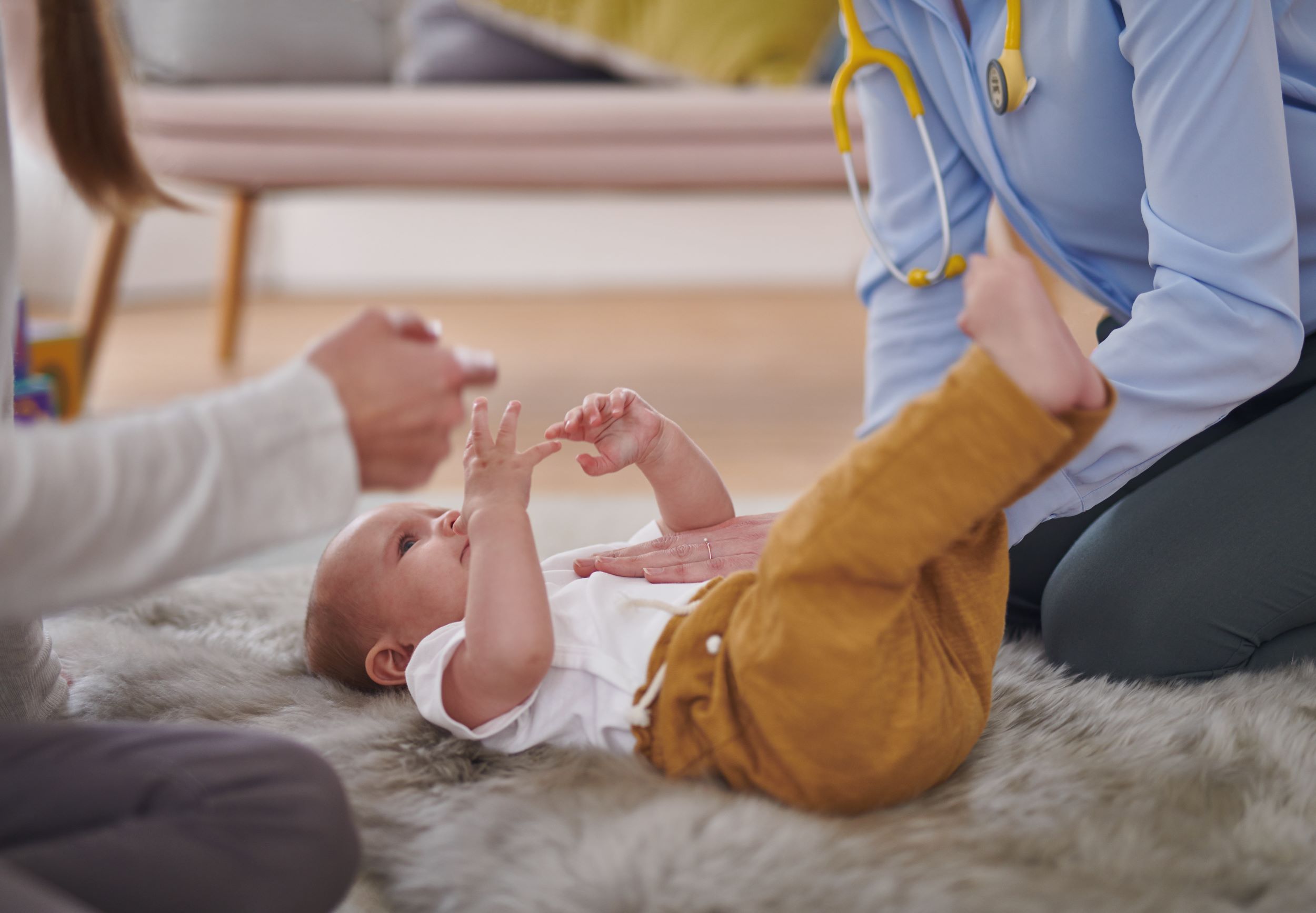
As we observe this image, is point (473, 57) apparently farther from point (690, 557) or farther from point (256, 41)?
point (690, 557)

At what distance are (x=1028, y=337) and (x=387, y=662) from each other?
58 centimetres

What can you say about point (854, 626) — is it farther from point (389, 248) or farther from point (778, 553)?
point (389, 248)

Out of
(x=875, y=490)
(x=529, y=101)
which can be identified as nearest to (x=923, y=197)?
(x=875, y=490)

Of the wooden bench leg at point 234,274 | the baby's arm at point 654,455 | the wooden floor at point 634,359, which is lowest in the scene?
the wooden floor at point 634,359

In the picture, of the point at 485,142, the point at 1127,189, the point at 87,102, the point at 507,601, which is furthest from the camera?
the point at 485,142

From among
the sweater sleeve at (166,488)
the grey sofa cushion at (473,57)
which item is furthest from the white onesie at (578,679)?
the grey sofa cushion at (473,57)

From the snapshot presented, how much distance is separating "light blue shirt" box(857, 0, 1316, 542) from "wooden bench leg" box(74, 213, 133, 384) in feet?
6.04

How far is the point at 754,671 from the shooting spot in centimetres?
72

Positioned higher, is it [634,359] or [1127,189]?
[1127,189]

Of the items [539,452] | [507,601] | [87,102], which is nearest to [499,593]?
[507,601]

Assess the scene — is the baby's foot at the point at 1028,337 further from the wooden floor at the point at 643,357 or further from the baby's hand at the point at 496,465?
the wooden floor at the point at 643,357

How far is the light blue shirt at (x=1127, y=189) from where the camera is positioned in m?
0.82

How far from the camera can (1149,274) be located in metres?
1.07

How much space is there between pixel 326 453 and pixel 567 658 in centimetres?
29
